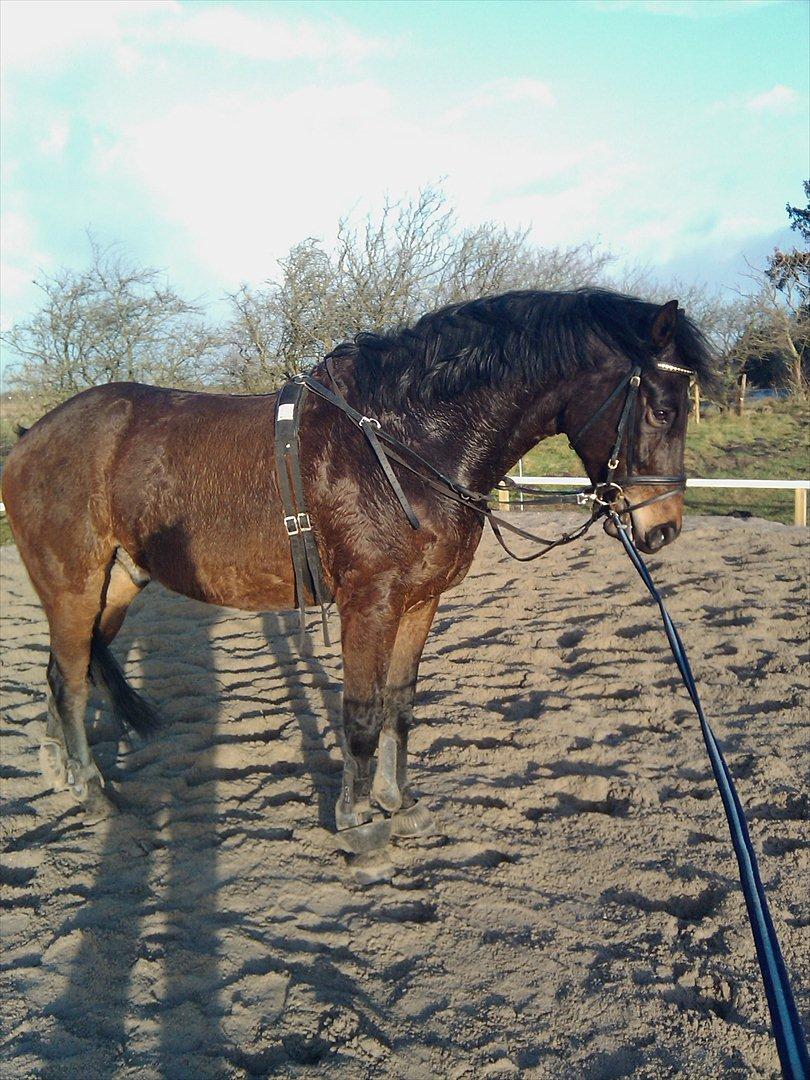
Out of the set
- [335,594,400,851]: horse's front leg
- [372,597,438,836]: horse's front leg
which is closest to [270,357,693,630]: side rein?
[335,594,400,851]: horse's front leg

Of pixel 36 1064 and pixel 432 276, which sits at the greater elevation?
pixel 432 276

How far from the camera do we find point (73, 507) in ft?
11.9

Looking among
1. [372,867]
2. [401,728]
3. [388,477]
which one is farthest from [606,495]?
[372,867]

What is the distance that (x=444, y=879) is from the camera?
3117mm

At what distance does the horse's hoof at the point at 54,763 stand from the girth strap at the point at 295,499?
180 cm

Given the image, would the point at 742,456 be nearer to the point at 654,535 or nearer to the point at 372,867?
the point at 654,535

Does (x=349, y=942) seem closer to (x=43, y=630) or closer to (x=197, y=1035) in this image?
(x=197, y=1035)

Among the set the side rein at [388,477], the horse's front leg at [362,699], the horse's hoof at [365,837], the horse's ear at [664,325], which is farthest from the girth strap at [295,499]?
the horse's ear at [664,325]

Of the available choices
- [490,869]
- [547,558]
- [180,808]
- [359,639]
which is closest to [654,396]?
[359,639]

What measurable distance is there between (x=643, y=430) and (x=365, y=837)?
2134 millimetres

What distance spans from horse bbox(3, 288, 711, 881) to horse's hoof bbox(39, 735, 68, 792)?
0.19 metres

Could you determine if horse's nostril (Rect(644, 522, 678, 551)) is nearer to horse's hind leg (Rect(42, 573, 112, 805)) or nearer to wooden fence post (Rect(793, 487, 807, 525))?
horse's hind leg (Rect(42, 573, 112, 805))

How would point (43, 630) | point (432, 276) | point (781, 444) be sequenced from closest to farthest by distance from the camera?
point (43, 630) < point (432, 276) < point (781, 444)

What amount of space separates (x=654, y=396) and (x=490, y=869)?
6.98ft
